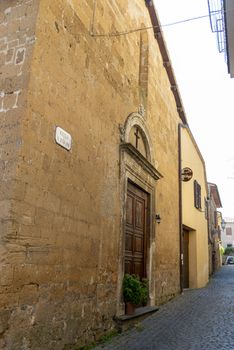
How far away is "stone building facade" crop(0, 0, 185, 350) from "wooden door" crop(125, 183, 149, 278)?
23 mm

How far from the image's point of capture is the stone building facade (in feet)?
13.5

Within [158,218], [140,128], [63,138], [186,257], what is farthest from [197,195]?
[63,138]

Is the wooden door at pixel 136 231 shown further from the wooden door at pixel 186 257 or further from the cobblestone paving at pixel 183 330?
the wooden door at pixel 186 257

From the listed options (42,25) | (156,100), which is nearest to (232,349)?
(42,25)

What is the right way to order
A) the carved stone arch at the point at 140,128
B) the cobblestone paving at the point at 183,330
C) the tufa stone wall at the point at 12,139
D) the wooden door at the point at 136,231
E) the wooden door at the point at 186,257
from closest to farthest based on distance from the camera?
the tufa stone wall at the point at 12,139 → the cobblestone paving at the point at 183,330 → the carved stone arch at the point at 140,128 → the wooden door at the point at 136,231 → the wooden door at the point at 186,257

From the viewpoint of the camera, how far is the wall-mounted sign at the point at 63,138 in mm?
4857

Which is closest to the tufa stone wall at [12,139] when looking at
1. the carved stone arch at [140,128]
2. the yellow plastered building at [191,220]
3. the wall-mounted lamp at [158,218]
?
the carved stone arch at [140,128]

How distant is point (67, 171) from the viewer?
5.06 metres

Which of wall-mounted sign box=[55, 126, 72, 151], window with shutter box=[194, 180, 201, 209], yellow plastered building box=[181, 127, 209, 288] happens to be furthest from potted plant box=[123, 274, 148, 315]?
window with shutter box=[194, 180, 201, 209]

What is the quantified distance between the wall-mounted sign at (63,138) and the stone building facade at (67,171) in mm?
34

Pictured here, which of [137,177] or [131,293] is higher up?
[137,177]

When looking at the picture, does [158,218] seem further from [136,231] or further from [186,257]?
[186,257]

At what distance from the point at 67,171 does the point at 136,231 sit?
11.4 feet

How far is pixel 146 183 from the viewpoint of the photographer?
28.0 feet
